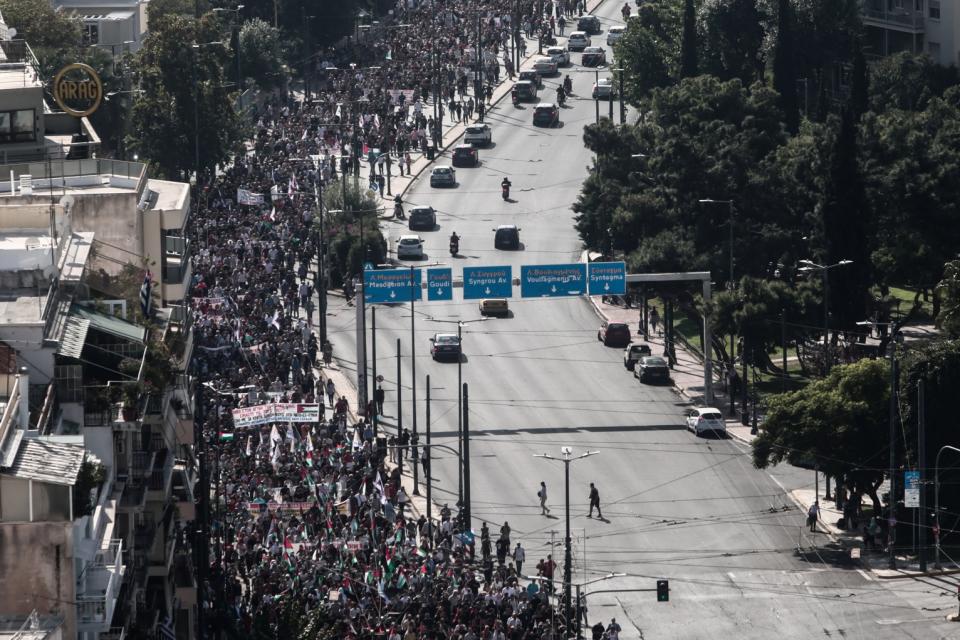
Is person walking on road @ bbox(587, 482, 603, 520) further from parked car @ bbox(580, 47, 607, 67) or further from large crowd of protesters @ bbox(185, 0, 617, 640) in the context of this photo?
parked car @ bbox(580, 47, 607, 67)

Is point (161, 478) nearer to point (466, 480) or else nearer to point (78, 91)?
point (78, 91)

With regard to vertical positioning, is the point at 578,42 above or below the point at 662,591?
above

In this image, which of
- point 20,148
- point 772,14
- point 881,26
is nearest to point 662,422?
point 20,148

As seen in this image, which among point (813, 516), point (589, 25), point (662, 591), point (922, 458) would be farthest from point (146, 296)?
point (589, 25)

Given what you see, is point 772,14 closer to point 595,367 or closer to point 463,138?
point 463,138

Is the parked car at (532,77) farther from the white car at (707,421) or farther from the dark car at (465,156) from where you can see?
the white car at (707,421)

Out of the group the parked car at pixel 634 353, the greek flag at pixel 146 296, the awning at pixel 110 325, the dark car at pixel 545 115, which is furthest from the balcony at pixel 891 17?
the awning at pixel 110 325
